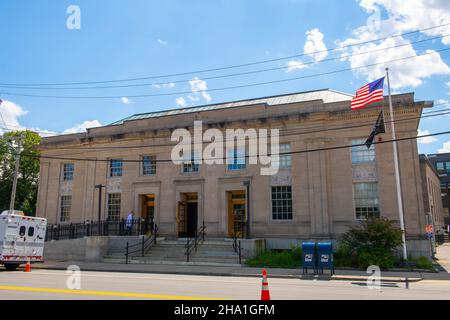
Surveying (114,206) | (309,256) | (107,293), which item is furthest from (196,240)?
(107,293)

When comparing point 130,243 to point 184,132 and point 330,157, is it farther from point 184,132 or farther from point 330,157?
point 330,157

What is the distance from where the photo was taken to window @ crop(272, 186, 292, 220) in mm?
24828

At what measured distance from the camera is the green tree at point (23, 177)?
51.9 m

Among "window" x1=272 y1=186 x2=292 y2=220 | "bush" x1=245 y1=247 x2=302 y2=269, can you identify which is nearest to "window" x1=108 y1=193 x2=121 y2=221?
"window" x1=272 y1=186 x2=292 y2=220

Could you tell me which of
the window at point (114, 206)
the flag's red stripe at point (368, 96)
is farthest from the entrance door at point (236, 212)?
the flag's red stripe at point (368, 96)

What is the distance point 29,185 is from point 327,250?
4912 centimetres

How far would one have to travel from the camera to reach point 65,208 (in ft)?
104

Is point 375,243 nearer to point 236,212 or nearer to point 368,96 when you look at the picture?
point 368,96

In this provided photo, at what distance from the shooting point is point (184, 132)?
28.3 m

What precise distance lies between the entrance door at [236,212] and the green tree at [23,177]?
3464cm

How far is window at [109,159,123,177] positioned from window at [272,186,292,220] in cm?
1215

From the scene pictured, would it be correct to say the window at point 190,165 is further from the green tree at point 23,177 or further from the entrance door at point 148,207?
the green tree at point 23,177

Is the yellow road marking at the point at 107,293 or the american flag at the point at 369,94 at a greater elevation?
the american flag at the point at 369,94
